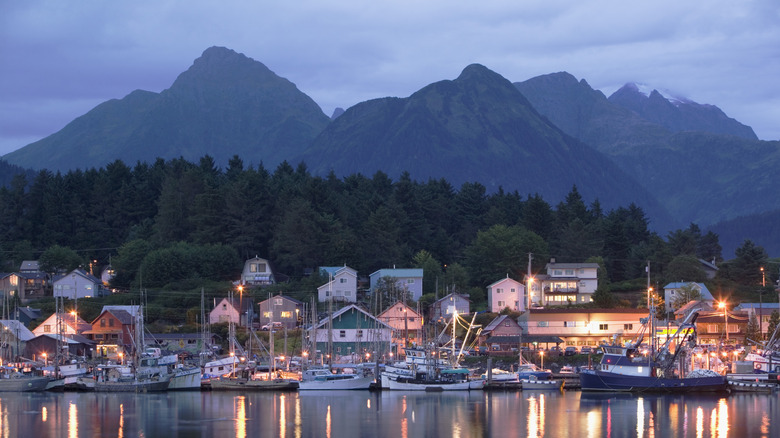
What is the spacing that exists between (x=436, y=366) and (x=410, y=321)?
17716mm

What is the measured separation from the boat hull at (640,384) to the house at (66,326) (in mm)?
41245

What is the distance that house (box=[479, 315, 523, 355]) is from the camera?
74562mm

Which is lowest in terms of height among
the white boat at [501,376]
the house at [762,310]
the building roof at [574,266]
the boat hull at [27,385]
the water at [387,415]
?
the water at [387,415]

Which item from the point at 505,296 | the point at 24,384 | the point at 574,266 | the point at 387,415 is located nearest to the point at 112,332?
the point at 24,384

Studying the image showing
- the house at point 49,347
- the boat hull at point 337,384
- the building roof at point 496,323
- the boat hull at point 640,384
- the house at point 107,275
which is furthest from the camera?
the house at point 107,275

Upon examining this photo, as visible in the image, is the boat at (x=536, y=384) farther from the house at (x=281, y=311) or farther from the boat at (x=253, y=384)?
the house at (x=281, y=311)

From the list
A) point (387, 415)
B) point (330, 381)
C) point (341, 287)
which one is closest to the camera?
point (387, 415)

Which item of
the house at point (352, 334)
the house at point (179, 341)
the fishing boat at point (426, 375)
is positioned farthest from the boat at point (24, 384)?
the fishing boat at point (426, 375)

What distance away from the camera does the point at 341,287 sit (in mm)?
89438

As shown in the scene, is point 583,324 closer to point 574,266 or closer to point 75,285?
point 574,266

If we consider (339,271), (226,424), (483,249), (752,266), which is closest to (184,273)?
(339,271)

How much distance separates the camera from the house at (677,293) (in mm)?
87581

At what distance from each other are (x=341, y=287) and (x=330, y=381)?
2520 centimetres

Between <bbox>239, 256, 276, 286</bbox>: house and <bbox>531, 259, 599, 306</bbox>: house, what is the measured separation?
25.3m
